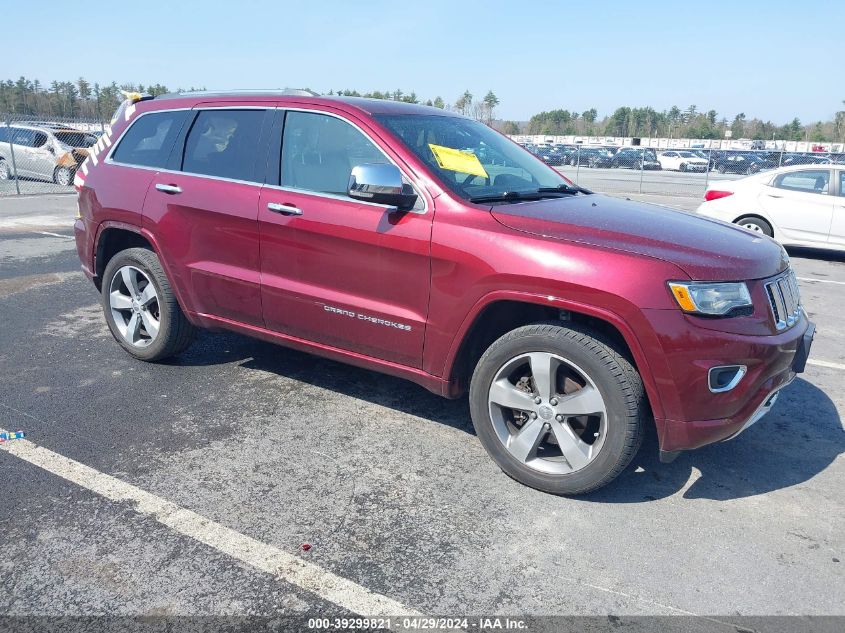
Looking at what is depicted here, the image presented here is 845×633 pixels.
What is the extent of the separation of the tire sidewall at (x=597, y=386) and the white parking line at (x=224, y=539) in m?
1.06

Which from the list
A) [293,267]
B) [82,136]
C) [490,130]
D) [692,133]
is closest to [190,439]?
[293,267]

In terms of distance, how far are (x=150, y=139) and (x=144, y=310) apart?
118 centimetres

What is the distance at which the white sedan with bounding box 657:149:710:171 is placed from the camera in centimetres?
4088

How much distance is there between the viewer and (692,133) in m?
100

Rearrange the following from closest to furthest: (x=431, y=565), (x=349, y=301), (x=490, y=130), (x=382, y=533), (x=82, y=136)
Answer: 1. (x=431, y=565)
2. (x=382, y=533)
3. (x=349, y=301)
4. (x=490, y=130)
5. (x=82, y=136)

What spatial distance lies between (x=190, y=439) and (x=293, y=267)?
3.64ft

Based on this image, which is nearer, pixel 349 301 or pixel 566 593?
pixel 566 593

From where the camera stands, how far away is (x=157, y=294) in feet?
15.5

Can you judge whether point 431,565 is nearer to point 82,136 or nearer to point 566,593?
point 566,593

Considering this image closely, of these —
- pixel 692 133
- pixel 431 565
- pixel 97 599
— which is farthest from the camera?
pixel 692 133

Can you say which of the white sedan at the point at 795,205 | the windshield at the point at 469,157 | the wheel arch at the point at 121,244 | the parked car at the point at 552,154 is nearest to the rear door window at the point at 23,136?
the wheel arch at the point at 121,244

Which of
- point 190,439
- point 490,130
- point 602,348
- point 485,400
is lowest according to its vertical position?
point 190,439

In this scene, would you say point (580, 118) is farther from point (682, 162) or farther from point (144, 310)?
point (144, 310)

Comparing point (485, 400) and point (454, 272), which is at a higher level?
point (454, 272)
